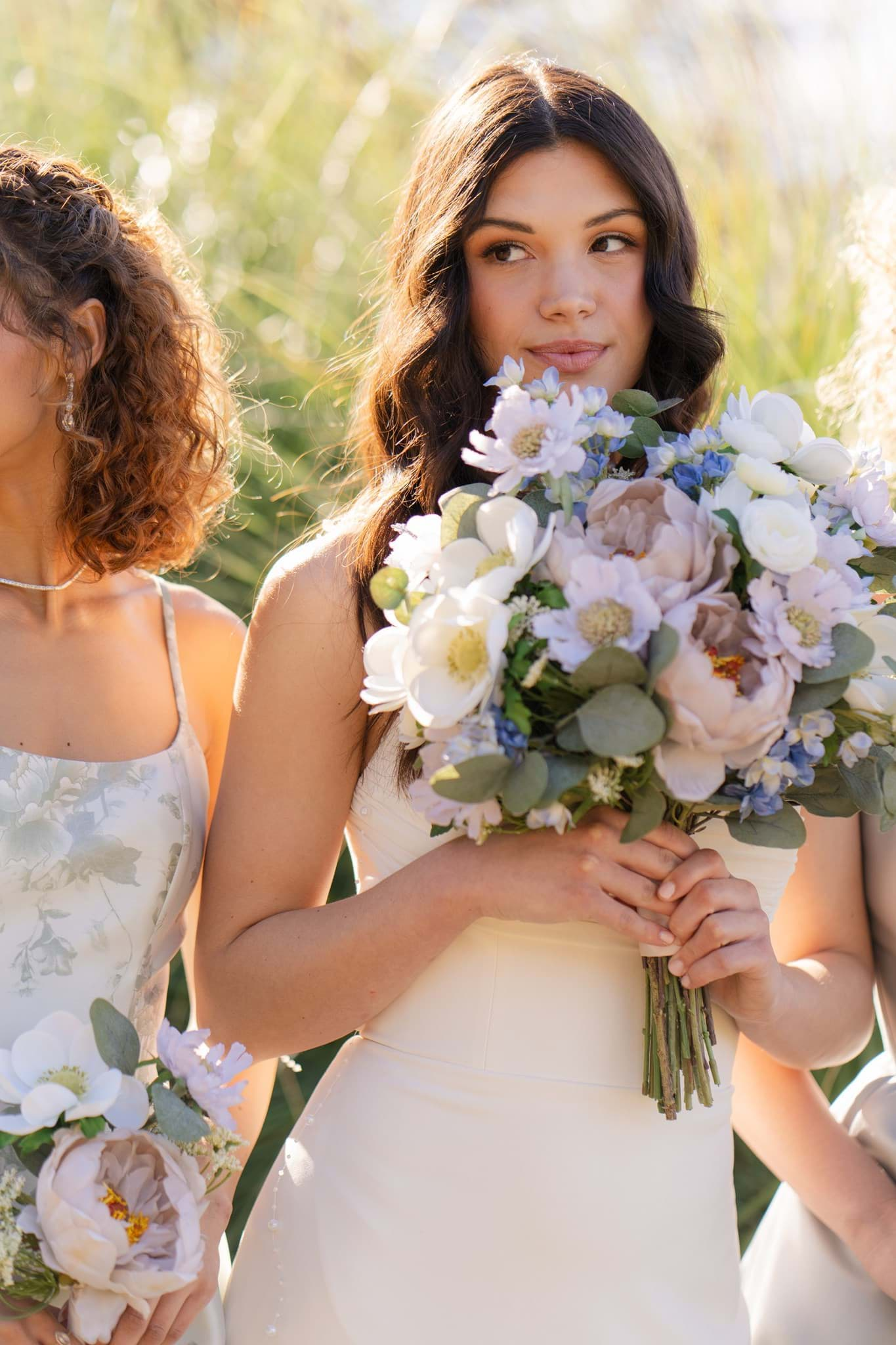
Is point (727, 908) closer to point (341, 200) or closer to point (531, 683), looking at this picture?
point (531, 683)

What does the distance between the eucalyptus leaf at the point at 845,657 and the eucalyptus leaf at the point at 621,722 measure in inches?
8.8

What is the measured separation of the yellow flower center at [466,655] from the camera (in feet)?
4.81

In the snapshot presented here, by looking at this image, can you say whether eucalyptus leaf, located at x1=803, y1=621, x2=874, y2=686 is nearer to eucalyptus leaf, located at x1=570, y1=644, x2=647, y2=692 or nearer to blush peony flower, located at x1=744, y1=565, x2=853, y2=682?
blush peony flower, located at x1=744, y1=565, x2=853, y2=682

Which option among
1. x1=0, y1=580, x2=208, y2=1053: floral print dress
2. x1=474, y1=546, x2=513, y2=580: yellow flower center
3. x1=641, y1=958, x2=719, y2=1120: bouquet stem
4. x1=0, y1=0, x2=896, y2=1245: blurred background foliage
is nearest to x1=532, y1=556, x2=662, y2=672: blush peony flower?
x1=474, y1=546, x2=513, y2=580: yellow flower center

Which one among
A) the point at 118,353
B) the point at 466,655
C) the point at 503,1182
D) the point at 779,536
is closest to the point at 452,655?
the point at 466,655

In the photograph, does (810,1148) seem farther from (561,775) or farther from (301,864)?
(561,775)

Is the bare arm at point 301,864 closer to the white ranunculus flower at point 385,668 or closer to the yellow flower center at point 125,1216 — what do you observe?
the white ranunculus flower at point 385,668

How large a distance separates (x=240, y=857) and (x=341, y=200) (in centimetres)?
373

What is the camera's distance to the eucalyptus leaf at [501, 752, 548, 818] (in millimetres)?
1420

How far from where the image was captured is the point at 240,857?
78.4 inches

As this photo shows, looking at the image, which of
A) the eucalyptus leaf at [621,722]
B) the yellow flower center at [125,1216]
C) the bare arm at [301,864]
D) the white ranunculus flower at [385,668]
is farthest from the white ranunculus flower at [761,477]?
the yellow flower center at [125,1216]

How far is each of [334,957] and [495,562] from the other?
69 centimetres

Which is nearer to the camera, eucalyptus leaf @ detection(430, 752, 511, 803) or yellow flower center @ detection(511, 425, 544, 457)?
eucalyptus leaf @ detection(430, 752, 511, 803)

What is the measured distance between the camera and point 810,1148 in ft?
7.27
